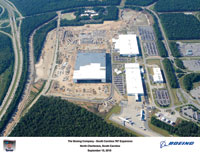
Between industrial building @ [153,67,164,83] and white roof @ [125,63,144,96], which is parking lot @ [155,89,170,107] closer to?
industrial building @ [153,67,164,83]

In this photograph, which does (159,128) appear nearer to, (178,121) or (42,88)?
(178,121)

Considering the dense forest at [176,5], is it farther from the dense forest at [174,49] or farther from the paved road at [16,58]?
the paved road at [16,58]

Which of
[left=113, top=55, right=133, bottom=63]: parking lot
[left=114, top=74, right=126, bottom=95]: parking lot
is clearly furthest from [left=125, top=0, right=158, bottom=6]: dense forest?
[left=114, top=74, right=126, bottom=95]: parking lot

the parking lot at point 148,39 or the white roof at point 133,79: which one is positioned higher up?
the parking lot at point 148,39

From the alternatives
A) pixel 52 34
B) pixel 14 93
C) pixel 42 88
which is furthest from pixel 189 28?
pixel 14 93

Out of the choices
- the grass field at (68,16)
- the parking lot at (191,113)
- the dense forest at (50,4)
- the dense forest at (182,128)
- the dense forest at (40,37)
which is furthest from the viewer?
the dense forest at (50,4)

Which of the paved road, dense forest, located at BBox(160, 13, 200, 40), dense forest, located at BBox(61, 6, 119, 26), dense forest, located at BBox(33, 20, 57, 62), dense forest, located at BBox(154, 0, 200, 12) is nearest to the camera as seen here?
the paved road

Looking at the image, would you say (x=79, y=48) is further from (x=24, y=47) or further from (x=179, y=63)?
(x=179, y=63)

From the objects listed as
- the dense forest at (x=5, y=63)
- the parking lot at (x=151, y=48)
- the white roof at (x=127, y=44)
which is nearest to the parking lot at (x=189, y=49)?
the parking lot at (x=151, y=48)

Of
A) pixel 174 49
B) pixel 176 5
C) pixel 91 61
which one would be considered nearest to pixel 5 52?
pixel 91 61
